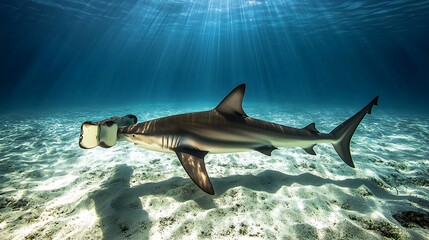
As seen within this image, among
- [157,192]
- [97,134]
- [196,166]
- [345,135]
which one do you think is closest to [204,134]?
[196,166]

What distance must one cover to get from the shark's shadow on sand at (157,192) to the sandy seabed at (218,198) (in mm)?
17

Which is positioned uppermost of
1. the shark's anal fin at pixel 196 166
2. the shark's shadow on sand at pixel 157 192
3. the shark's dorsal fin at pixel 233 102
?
the shark's dorsal fin at pixel 233 102

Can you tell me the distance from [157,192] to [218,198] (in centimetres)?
108

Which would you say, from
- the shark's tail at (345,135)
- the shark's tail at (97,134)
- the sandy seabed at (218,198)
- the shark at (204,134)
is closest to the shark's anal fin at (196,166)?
the shark at (204,134)

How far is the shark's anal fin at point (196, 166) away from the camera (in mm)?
2586

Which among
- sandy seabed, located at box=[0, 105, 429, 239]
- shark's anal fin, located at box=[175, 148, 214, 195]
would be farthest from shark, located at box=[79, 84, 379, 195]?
sandy seabed, located at box=[0, 105, 429, 239]

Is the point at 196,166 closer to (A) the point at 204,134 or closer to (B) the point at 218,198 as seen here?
(A) the point at 204,134

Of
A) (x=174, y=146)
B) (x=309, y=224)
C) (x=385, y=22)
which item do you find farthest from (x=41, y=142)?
(x=385, y=22)

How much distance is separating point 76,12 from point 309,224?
3557 cm

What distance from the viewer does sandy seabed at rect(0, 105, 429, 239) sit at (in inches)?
103

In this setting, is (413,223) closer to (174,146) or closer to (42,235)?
(174,146)

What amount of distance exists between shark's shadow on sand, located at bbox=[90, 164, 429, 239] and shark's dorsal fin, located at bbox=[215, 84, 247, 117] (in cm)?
138

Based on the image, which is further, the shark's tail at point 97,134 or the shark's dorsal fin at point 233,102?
the shark's dorsal fin at point 233,102

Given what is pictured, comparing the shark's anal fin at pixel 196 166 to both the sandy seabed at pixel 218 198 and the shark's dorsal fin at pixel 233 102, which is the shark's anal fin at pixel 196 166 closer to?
the sandy seabed at pixel 218 198
